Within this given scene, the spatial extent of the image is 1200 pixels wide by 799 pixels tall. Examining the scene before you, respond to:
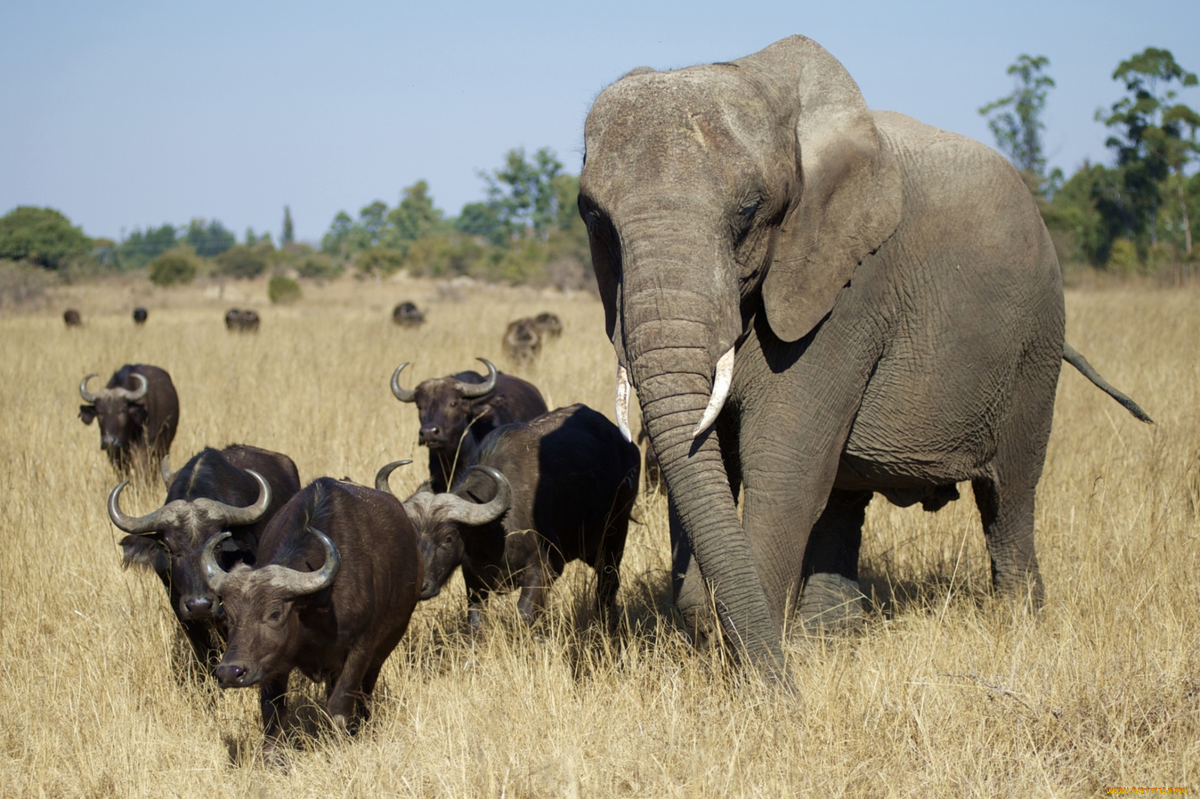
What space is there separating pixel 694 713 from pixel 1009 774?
3.97 feet

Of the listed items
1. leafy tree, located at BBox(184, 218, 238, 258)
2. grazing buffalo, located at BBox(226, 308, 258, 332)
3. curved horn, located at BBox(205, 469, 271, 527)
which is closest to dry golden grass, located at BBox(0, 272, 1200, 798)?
curved horn, located at BBox(205, 469, 271, 527)

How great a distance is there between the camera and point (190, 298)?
45.1 metres

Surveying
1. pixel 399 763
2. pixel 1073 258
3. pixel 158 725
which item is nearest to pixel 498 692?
pixel 399 763

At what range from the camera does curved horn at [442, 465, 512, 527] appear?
5598mm

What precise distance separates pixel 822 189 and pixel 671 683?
2051 millimetres

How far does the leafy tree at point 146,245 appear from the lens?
352 ft

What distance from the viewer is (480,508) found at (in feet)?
18.5

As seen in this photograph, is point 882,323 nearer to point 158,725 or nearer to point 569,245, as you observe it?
point 158,725

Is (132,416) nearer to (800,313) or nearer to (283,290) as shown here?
(800,313)

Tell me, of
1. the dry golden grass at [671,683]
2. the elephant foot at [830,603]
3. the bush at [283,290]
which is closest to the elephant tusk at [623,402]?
the dry golden grass at [671,683]

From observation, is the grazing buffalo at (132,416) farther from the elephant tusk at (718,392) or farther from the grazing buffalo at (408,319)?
the grazing buffalo at (408,319)

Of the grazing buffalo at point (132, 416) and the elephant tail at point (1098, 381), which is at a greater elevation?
the elephant tail at point (1098, 381)

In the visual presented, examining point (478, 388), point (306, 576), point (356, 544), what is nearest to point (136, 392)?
point (478, 388)

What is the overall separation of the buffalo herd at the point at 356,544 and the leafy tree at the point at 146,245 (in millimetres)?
101811
